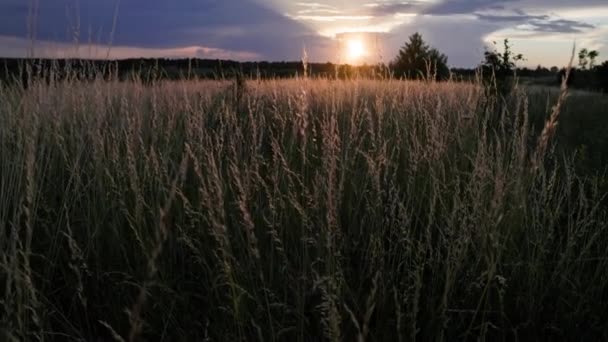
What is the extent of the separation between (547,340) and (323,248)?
1.10 metres

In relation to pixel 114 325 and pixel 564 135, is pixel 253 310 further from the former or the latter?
pixel 564 135

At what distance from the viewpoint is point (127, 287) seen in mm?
2627

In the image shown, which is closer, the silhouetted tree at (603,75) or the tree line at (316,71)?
the tree line at (316,71)

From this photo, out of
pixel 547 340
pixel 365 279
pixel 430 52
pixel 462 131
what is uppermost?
pixel 430 52

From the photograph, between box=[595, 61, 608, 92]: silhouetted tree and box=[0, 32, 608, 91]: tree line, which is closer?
box=[0, 32, 608, 91]: tree line

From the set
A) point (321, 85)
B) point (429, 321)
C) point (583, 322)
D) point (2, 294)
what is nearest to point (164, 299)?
point (2, 294)

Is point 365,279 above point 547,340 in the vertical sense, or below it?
above

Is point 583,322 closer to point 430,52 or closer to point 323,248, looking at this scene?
point 323,248

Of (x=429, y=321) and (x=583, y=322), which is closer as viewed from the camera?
(x=429, y=321)

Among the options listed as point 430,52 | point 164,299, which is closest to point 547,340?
point 164,299

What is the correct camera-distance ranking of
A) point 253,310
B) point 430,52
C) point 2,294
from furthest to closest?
point 430,52
point 2,294
point 253,310

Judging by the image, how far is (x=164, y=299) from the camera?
248cm

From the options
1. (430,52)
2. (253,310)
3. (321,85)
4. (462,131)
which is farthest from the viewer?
(430,52)

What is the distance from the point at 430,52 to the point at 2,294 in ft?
71.2
